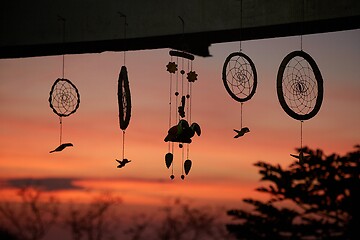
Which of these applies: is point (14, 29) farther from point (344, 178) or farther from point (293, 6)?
point (344, 178)

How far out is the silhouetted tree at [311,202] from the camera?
13.2 ft

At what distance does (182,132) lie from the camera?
12.6 ft

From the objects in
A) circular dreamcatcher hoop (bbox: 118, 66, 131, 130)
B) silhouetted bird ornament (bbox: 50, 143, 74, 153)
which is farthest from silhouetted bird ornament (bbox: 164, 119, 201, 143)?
silhouetted bird ornament (bbox: 50, 143, 74, 153)

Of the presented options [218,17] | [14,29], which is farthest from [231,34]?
[14,29]

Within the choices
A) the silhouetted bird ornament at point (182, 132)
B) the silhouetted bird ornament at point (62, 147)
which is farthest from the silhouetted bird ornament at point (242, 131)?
the silhouetted bird ornament at point (62, 147)

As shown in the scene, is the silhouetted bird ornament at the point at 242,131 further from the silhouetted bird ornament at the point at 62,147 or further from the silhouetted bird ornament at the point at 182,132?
the silhouetted bird ornament at the point at 62,147

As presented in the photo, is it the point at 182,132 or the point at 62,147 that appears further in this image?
the point at 62,147

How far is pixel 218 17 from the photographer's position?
3.86 metres

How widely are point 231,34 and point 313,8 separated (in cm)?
44

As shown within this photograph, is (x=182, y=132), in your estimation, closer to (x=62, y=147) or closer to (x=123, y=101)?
(x=123, y=101)

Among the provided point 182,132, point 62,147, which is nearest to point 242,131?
point 182,132

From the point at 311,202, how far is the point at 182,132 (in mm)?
834

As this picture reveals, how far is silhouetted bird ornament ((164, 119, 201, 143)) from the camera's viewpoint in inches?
151

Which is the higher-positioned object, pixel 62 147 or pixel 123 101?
pixel 123 101
